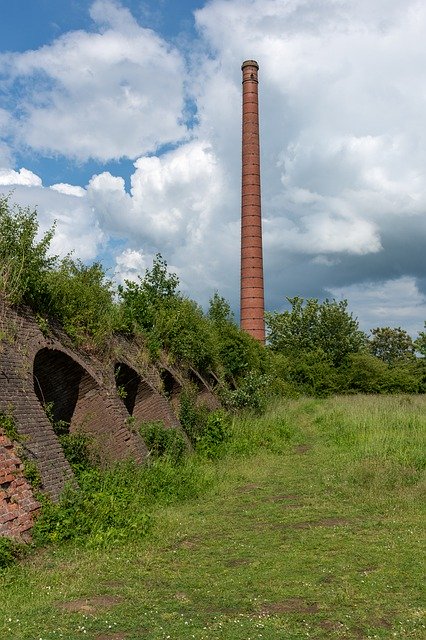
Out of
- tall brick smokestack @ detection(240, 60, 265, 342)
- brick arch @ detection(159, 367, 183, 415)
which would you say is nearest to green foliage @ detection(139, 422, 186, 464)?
brick arch @ detection(159, 367, 183, 415)

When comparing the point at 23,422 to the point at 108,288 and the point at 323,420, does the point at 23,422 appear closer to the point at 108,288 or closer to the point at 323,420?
the point at 108,288

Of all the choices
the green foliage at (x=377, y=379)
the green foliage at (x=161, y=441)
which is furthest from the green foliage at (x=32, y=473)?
the green foliage at (x=377, y=379)

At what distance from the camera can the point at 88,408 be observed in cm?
1062

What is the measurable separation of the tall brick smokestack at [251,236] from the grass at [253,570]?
1965 cm

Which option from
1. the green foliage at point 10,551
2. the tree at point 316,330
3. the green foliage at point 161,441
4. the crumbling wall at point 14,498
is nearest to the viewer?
the green foliage at point 10,551

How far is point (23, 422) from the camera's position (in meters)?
7.58

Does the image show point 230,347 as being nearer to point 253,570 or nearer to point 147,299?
point 147,299

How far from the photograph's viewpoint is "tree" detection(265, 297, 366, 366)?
Answer: 45.8 metres

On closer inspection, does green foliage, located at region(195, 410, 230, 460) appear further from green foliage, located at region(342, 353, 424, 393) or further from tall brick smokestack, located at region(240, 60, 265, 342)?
green foliage, located at region(342, 353, 424, 393)

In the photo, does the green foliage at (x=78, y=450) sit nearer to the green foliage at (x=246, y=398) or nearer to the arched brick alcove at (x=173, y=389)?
the arched brick alcove at (x=173, y=389)

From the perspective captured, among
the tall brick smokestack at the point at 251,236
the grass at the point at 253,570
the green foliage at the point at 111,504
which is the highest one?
the tall brick smokestack at the point at 251,236

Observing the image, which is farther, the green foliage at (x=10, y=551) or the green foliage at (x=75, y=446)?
the green foliage at (x=75, y=446)

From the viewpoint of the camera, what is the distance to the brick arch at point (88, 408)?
10344 mm

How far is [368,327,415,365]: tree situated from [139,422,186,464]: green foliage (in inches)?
2089
